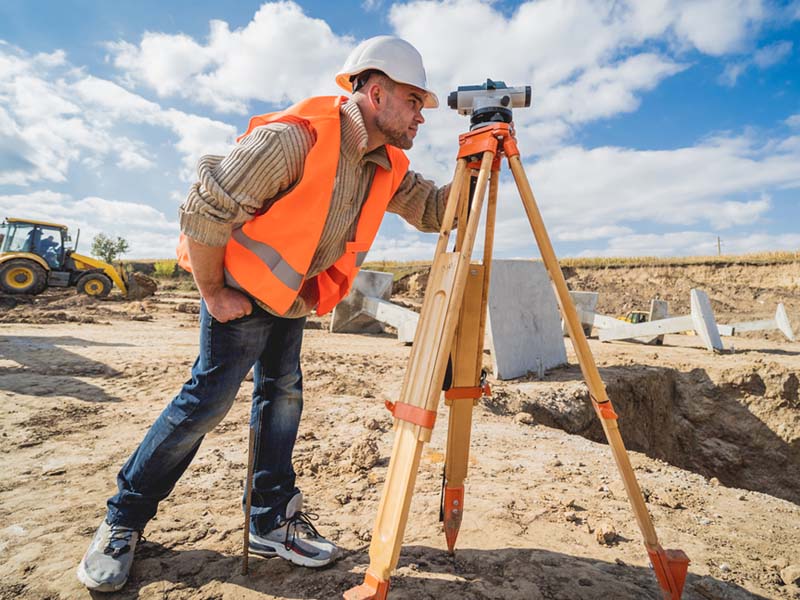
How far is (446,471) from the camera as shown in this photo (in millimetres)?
1842

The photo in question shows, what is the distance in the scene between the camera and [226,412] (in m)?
1.68

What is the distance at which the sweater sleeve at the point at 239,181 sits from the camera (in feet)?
4.51

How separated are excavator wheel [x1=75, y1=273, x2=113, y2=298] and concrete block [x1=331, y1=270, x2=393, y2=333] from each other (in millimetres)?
8866

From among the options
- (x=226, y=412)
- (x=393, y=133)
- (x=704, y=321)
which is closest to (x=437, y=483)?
(x=226, y=412)

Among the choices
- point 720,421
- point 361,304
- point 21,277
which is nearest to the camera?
point 720,421

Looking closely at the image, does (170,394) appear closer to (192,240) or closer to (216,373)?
(216,373)

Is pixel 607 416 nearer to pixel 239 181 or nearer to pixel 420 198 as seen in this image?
pixel 420 198

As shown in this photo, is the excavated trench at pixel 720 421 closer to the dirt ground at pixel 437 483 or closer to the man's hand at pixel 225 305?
the dirt ground at pixel 437 483

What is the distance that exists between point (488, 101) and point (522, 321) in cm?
411

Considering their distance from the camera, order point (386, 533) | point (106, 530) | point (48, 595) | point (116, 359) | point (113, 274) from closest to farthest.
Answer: point (386, 533) → point (48, 595) → point (106, 530) → point (116, 359) → point (113, 274)

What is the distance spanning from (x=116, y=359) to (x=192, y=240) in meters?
5.15

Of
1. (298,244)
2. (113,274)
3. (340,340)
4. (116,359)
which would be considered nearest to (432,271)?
(298,244)

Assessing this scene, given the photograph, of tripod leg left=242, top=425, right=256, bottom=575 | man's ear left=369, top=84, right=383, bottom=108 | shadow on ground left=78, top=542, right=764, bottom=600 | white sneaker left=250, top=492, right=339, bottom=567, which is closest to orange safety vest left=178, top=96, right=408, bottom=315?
man's ear left=369, top=84, right=383, bottom=108

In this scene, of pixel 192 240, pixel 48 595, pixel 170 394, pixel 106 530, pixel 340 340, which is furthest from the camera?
pixel 340 340
